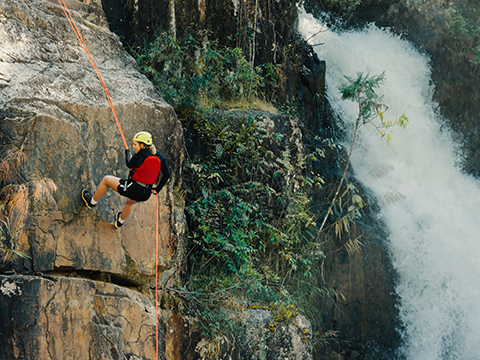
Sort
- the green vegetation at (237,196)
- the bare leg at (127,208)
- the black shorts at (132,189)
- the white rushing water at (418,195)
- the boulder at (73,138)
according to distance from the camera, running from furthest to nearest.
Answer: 1. the white rushing water at (418,195)
2. the green vegetation at (237,196)
3. the bare leg at (127,208)
4. the black shorts at (132,189)
5. the boulder at (73,138)

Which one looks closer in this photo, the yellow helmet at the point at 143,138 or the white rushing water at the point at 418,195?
the yellow helmet at the point at 143,138

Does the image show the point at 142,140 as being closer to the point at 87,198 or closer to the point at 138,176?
the point at 138,176

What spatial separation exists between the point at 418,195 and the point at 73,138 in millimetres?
8076

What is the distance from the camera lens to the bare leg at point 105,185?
4.40 meters

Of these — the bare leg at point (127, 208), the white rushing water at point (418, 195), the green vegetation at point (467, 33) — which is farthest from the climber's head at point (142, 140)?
the green vegetation at point (467, 33)

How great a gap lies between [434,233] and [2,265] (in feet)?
27.7

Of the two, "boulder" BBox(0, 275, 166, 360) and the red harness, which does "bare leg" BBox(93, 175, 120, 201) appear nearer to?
the red harness

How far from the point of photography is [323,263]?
8383 millimetres

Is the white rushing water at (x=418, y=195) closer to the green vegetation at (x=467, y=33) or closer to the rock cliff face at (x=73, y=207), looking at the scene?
the green vegetation at (x=467, y=33)

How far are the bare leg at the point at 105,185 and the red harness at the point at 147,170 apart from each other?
8.2 inches

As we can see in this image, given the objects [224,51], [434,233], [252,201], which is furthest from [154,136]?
[434,233]

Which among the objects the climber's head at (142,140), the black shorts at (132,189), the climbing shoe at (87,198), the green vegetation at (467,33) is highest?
the green vegetation at (467,33)

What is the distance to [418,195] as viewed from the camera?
32.3ft

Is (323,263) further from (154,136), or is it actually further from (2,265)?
(2,265)
